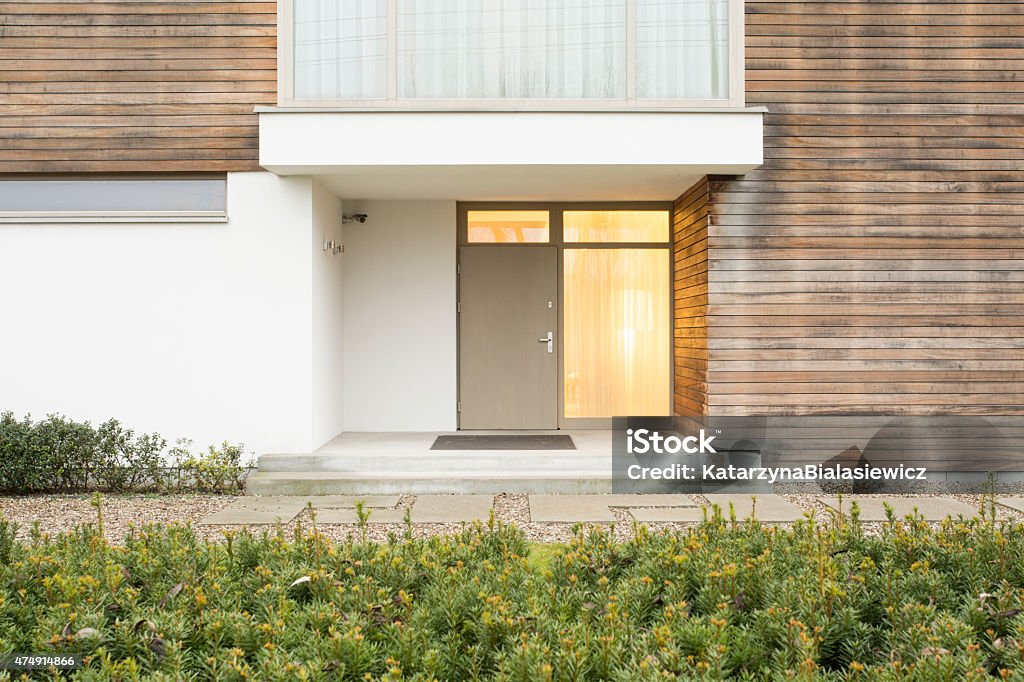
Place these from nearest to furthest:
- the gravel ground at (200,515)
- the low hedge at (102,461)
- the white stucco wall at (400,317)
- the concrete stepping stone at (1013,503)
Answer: the gravel ground at (200,515) → the concrete stepping stone at (1013,503) → the low hedge at (102,461) → the white stucco wall at (400,317)

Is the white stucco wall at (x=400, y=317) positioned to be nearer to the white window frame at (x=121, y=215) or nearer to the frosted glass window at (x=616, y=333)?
the frosted glass window at (x=616, y=333)

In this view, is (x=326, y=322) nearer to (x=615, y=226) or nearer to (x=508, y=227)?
(x=508, y=227)

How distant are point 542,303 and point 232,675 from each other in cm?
705

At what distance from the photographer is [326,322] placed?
827cm

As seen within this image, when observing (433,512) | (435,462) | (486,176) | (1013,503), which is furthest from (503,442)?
(1013,503)

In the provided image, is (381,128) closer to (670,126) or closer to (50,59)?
(670,126)

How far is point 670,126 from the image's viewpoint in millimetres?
7117

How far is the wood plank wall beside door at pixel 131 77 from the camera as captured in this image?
24.6 ft

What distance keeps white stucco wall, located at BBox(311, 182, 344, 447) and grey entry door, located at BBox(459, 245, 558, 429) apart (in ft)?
4.52

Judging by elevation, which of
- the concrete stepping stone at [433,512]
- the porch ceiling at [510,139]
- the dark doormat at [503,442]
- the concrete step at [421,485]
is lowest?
the concrete stepping stone at [433,512]

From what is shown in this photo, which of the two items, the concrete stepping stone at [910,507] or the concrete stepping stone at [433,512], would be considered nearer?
the concrete stepping stone at [433,512]

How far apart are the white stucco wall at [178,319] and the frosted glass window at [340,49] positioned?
0.94 meters

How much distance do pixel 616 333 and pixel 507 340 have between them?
1.26 m

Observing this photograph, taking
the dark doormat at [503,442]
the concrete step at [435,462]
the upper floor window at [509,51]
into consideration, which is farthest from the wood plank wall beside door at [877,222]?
the dark doormat at [503,442]
